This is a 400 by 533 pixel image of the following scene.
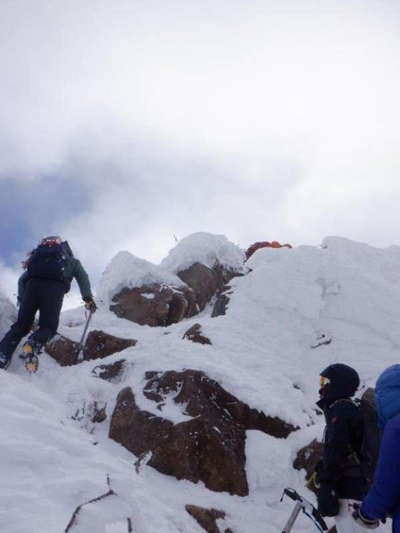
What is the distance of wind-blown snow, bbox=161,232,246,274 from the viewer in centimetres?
1792

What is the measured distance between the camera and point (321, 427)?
22.9 ft

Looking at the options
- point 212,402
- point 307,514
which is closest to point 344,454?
point 307,514

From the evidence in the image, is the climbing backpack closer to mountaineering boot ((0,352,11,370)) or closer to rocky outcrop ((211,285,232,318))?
mountaineering boot ((0,352,11,370))

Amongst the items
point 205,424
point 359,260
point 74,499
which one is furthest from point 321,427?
point 359,260

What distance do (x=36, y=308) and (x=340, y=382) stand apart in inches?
206

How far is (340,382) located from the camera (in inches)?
176

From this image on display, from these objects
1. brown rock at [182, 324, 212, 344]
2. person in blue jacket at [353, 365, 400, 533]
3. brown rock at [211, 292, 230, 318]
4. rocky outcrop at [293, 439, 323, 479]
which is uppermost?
brown rock at [211, 292, 230, 318]

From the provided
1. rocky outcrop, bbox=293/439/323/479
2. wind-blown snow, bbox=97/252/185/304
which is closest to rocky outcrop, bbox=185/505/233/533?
rocky outcrop, bbox=293/439/323/479

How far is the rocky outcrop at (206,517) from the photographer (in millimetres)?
4781

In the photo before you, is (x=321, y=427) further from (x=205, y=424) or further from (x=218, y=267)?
(x=218, y=267)

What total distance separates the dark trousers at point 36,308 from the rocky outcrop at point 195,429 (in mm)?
1776

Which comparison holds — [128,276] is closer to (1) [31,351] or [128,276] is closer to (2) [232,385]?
(1) [31,351]

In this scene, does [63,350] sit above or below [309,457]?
above

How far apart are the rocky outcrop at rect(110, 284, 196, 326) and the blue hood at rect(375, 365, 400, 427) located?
10485 mm
